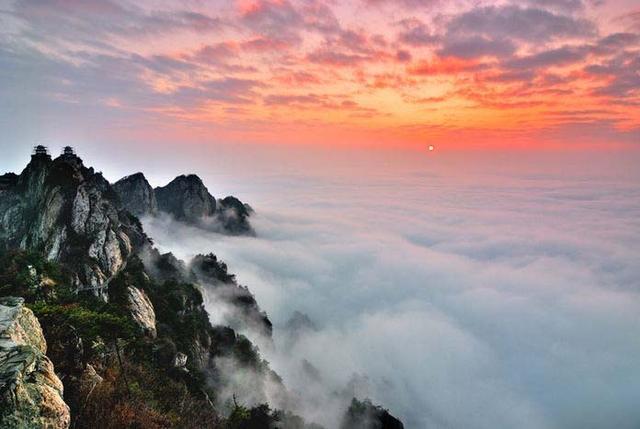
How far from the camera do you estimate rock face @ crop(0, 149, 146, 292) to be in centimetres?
3847

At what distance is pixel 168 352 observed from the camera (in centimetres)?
3594

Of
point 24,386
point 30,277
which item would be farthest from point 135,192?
point 24,386

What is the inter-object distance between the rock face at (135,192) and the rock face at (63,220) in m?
67.3

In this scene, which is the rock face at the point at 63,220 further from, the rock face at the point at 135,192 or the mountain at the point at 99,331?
the rock face at the point at 135,192

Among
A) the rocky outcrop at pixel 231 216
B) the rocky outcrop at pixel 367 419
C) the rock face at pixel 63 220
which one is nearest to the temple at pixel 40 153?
the rock face at pixel 63 220

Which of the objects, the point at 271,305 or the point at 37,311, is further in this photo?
the point at 271,305

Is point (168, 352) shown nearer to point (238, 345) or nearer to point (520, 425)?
point (238, 345)

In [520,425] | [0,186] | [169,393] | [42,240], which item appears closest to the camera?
[169,393]

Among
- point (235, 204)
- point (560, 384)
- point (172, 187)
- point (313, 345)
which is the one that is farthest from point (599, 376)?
point (172, 187)

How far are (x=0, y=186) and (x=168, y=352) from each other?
1207 inches

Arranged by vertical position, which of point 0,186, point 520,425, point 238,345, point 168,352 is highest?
point 0,186

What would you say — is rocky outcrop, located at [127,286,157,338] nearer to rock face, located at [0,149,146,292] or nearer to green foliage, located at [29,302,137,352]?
rock face, located at [0,149,146,292]

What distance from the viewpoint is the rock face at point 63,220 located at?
3847cm

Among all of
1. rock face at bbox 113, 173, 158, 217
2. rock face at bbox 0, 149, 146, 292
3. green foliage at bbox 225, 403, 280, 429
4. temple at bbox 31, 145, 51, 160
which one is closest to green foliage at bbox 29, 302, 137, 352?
green foliage at bbox 225, 403, 280, 429
